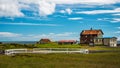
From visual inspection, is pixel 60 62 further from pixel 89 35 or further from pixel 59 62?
pixel 89 35

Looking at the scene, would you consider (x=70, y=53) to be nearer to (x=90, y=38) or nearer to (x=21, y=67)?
(x=21, y=67)

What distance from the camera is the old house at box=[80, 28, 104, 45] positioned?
122375mm

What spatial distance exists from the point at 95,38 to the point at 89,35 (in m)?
3.32

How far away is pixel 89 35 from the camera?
122688mm

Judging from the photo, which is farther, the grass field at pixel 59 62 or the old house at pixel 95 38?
the old house at pixel 95 38

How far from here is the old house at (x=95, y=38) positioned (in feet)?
381

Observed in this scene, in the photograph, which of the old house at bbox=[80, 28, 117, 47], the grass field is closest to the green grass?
the grass field

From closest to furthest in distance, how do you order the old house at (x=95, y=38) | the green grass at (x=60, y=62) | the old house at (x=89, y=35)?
the green grass at (x=60, y=62) < the old house at (x=95, y=38) < the old house at (x=89, y=35)

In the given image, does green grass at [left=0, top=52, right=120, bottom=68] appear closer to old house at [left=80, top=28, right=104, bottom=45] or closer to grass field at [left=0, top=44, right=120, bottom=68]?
grass field at [left=0, top=44, right=120, bottom=68]

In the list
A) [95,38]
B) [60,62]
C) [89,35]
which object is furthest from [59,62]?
[89,35]

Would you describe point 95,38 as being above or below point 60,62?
above

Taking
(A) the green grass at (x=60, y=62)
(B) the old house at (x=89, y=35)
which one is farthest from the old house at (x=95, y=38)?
(A) the green grass at (x=60, y=62)

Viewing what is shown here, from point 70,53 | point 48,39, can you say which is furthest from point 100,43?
point 70,53

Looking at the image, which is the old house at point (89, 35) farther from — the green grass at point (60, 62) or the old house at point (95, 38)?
the green grass at point (60, 62)
